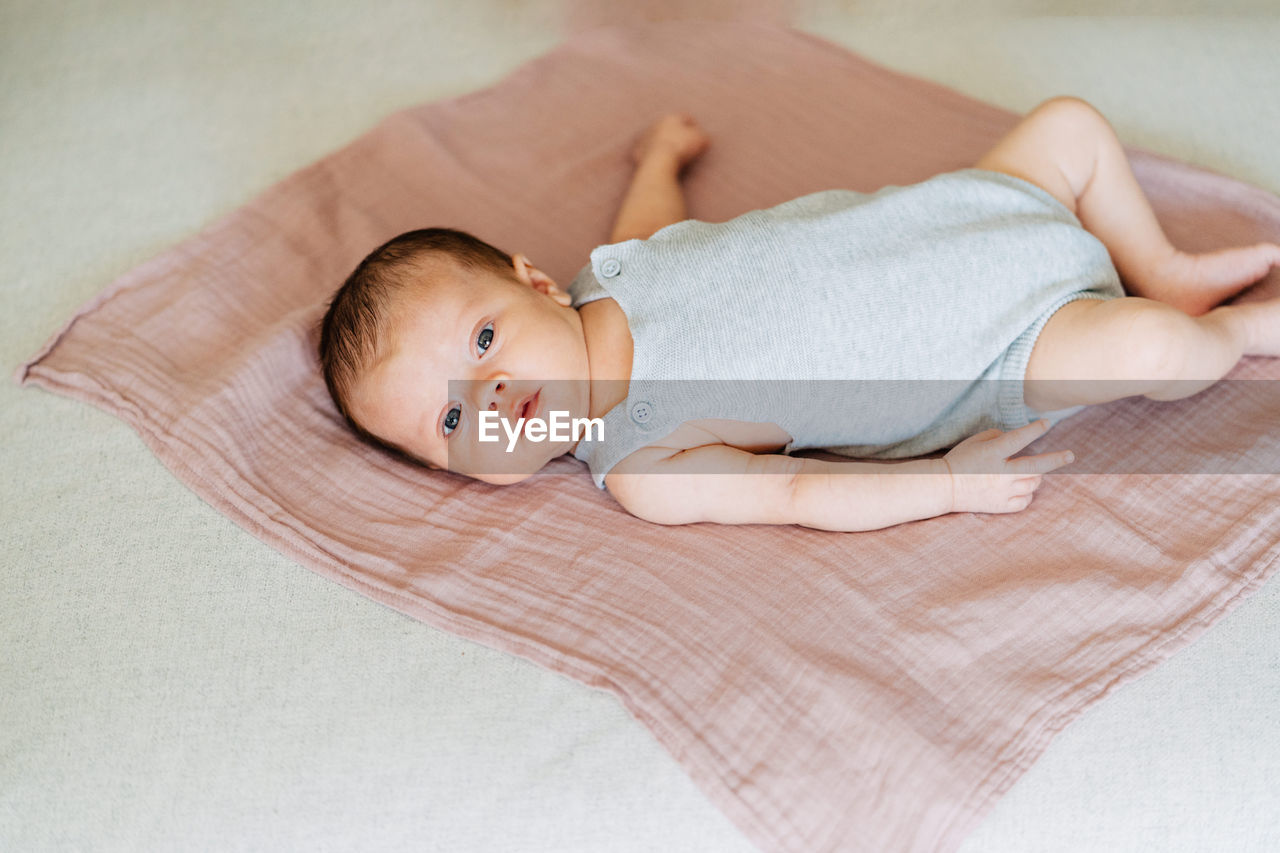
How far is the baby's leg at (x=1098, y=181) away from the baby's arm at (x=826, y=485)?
364mm

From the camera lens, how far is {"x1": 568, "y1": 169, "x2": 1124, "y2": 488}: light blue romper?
1.15 metres

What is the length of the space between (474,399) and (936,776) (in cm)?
62

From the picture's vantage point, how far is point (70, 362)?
1238mm

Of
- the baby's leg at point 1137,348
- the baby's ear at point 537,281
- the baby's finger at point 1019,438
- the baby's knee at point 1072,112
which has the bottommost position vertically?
the baby's finger at point 1019,438

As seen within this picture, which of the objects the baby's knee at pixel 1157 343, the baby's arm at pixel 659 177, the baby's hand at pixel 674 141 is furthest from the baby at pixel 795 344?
the baby's hand at pixel 674 141

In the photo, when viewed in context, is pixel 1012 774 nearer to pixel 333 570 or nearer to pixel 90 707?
pixel 333 570

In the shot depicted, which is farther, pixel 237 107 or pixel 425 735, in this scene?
pixel 237 107

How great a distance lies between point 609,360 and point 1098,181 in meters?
0.70

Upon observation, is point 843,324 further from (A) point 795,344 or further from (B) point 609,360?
(B) point 609,360

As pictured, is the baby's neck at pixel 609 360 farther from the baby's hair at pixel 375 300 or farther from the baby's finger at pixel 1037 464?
the baby's finger at pixel 1037 464

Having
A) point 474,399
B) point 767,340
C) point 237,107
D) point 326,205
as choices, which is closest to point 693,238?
point 767,340

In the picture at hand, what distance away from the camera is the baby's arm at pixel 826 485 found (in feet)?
3.47

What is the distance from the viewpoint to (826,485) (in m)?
1.07

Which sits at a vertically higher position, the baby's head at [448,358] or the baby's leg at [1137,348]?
the baby's leg at [1137,348]
